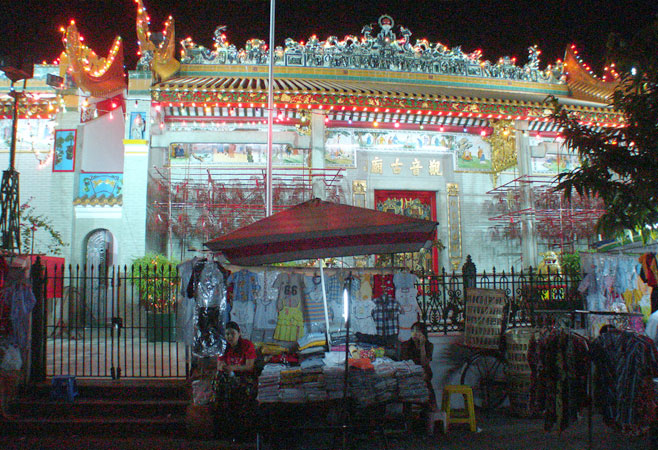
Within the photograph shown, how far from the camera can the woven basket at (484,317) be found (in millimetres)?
8023

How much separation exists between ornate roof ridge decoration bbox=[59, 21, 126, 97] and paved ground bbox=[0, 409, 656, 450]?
11.5 metres

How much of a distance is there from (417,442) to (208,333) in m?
3.24

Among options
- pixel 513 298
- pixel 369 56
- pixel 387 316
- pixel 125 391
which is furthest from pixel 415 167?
pixel 125 391

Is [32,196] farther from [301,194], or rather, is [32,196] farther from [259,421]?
[259,421]

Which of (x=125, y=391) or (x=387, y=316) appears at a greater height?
(x=387, y=316)

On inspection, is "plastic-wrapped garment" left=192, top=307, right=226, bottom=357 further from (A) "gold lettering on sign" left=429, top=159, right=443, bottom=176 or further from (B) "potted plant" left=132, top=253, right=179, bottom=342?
(A) "gold lettering on sign" left=429, top=159, right=443, bottom=176

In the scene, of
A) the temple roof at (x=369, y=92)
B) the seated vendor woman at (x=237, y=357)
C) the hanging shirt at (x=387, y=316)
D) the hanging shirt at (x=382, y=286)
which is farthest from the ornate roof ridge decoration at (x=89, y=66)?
the hanging shirt at (x=387, y=316)

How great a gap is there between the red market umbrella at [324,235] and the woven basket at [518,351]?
105 inches

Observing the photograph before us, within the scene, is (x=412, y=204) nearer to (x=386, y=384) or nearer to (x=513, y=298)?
(x=513, y=298)

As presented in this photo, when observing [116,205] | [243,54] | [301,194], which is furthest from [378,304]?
[243,54]

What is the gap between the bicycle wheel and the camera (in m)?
8.01

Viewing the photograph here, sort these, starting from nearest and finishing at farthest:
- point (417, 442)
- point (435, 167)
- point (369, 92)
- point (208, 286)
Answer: point (417, 442), point (208, 286), point (369, 92), point (435, 167)

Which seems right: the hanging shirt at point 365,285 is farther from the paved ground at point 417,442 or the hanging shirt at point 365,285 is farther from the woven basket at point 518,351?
the woven basket at point 518,351

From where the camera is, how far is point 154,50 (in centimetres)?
1467
